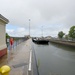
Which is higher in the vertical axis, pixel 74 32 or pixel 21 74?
pixel 74 32

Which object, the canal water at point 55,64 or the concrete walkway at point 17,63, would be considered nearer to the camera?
the concrete walkway at point 17,63

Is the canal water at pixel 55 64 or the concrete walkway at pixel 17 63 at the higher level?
the concrete walkway at pixel 17 63

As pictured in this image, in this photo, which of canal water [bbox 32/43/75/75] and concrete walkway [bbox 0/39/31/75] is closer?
concrete walkway [bbox 0/39/31/75]

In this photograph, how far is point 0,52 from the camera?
12773 millimetres

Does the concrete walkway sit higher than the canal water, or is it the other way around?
the concrete walkway

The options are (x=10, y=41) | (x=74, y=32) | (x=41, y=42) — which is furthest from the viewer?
(x=74, y=32)

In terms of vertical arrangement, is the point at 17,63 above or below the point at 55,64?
above

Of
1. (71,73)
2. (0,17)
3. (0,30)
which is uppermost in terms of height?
(0,17)

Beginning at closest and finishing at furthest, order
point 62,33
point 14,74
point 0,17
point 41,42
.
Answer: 1. point 14,74
2. point 0,17
3. point 41,42
4. point 62,33

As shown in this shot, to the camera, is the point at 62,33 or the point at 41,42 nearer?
→ the point at 41,42

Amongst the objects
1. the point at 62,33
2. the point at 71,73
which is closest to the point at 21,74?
the point at 71,73

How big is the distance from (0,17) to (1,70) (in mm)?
9417

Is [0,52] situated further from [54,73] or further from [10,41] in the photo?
[10,41]

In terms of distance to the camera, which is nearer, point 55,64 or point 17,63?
point 17,63
